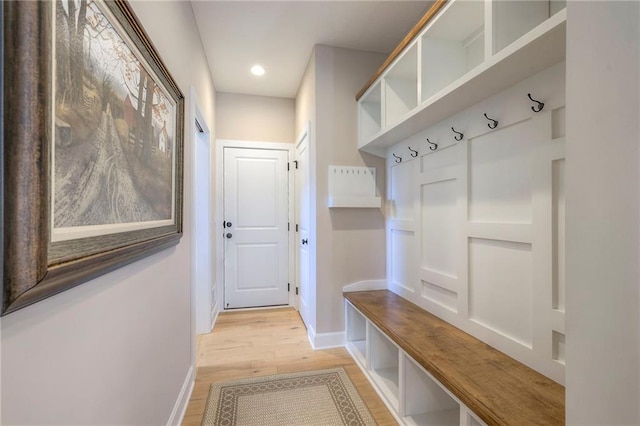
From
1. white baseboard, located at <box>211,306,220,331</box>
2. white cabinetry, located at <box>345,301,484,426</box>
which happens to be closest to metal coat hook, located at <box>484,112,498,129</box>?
white cabinetry, located at <box>345,301,484,426</box>

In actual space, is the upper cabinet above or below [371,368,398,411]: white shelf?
above

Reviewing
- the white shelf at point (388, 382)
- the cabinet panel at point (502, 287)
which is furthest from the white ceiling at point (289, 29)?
the white shelf at point (388, 382)

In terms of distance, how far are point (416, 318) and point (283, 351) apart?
1207mm

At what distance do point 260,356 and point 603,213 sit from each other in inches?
92.0

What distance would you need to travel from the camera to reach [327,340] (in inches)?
92.3

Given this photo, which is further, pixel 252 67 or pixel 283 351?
pixel 252 67

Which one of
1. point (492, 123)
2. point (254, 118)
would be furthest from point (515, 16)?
point (254, 118)

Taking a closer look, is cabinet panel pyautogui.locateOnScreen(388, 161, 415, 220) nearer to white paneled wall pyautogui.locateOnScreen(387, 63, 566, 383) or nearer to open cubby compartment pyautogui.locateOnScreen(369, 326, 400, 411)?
white paneled wall pyautogui.locateOnScreen(387, 63, 566, 383)

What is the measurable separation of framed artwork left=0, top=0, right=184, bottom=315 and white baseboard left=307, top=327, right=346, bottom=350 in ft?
5.49

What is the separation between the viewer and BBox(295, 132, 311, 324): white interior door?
2.68 meters

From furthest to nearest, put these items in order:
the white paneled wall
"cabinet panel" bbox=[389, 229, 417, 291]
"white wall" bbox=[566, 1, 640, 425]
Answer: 1. "cabinet panel" bbox=[389, 229, 417, 291]
2. the white paneled wall
3. "white wall" bbox=[566, 1, 640, 425]

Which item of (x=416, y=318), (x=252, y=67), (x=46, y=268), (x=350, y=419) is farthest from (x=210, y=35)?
(x=350, y=419)

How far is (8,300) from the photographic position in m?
0.45

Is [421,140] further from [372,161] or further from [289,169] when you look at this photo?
[289,169]
